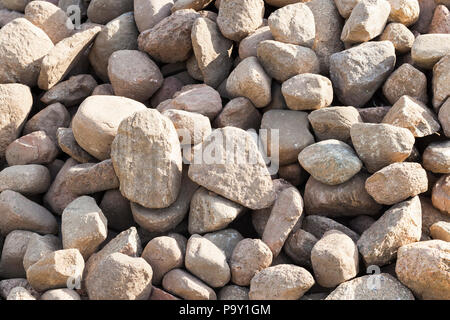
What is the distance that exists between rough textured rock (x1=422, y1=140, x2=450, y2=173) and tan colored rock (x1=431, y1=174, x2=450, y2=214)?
5cm

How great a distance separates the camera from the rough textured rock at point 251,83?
3082mm

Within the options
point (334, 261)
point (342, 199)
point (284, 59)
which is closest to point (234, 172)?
point (342, 199)

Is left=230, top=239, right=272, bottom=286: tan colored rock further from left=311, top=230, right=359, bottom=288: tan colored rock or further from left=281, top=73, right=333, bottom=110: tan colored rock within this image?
left=281, top=73, right=333, bottom=110: tan colored rock

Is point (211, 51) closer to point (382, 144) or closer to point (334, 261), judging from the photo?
point (382, 144)

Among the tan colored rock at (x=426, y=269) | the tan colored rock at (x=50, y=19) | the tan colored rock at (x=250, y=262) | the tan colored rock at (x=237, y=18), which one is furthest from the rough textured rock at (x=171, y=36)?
the tan colored rock at (x=426, y=269)

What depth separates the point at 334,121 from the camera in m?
2.93

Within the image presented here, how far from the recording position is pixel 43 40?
3494 mm

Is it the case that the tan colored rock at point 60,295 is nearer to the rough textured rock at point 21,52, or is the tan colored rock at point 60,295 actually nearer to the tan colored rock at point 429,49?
the rough textured rock at point 21,52

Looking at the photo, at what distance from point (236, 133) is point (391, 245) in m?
0.90

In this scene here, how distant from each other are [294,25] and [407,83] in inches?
27.7

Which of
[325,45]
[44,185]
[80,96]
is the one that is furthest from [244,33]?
[44,185]

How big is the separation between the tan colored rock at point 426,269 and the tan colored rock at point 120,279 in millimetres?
1093

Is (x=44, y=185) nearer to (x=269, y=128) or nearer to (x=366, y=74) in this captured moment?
(x=269, y=128)

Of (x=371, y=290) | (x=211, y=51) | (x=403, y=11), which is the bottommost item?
(x=371, y=290)
